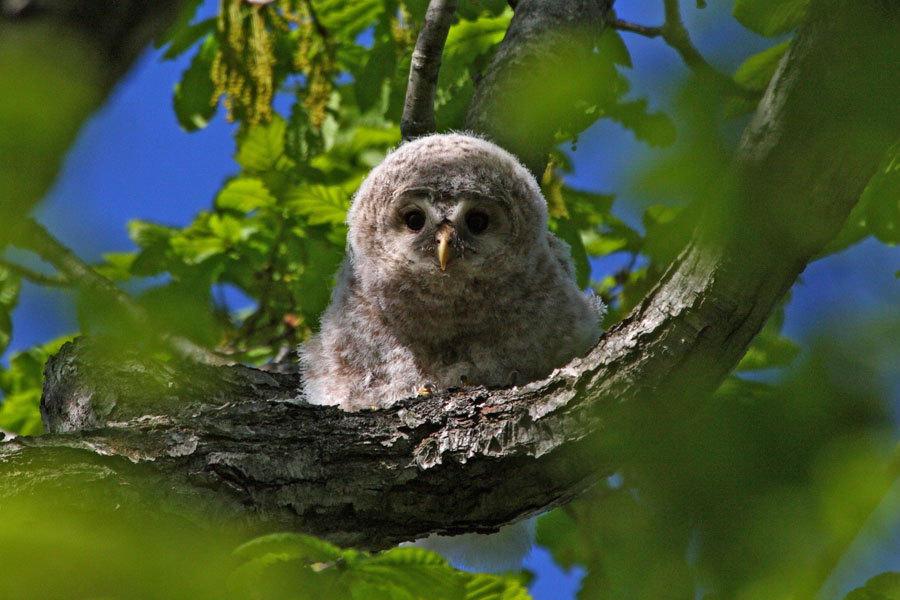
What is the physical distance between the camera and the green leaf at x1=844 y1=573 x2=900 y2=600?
986mm

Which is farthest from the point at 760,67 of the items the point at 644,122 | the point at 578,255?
the point at 578,255

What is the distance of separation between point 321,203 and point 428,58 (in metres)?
1.19

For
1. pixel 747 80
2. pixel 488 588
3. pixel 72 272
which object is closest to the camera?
pixel 747 80

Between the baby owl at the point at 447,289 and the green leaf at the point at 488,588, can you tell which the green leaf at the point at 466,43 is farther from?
the green leaf at the point at 488,588

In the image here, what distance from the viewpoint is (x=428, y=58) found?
3404 mm

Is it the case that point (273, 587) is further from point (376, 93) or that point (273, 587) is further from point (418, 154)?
point (376, 93)

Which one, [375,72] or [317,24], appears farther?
[317,24]

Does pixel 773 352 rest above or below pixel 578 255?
below

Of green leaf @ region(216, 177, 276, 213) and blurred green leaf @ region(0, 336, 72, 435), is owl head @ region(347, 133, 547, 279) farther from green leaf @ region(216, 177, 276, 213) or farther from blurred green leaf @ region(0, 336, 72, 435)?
blurred green leaf @ region(0, 336, 72, 435)

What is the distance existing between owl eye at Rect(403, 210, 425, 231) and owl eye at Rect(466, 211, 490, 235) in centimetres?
22

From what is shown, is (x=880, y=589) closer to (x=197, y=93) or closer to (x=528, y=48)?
(x=528, y=48)

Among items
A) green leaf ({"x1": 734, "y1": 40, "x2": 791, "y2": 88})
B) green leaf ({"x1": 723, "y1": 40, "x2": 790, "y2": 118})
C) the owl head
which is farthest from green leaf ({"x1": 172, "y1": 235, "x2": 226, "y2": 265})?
green leaf ({"x1": 723, "y1": 40, "x2": 790, "y2": 118})

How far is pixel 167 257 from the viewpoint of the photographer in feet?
15.0

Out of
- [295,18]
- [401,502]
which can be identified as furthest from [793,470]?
[295,18]
